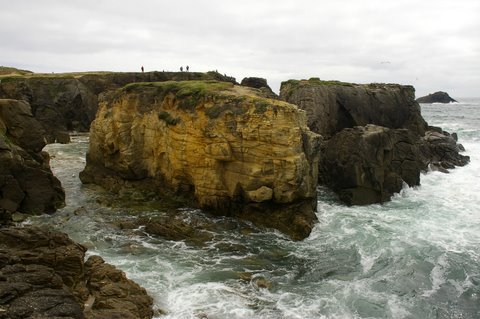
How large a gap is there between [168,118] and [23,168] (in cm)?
800

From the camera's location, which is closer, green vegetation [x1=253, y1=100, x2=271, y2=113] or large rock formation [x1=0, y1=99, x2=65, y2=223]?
large rock formation [x1=0, y1=99, x2=65, y2=223]

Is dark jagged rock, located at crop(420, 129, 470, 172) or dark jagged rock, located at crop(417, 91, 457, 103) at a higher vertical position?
dark jagged rock, located at crop(417, 91, 457, 103)

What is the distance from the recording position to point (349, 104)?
38.6m

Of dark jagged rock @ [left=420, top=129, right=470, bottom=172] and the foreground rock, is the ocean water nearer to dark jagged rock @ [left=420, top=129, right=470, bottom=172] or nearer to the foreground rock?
the foreground rock


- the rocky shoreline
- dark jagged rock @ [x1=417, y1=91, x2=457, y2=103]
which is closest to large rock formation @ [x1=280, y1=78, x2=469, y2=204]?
the rocky shoreline

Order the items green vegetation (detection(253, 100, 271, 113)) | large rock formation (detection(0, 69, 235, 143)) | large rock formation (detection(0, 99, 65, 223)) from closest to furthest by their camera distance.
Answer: large rock formation (detection(0, 99, 65, 223)) → green vegetation (detection(253, 100, 271, 113)) → large rock formation (detection(0, 69, 235, 143))

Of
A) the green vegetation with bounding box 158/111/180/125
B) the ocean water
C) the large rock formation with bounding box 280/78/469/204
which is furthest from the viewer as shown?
the large rock formation with bounding box 280/78/469/204

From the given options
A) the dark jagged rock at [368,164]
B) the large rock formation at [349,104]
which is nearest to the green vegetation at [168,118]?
the dark jagged rock at [368,164]

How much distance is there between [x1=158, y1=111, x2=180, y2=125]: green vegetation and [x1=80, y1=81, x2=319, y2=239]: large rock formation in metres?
0.06

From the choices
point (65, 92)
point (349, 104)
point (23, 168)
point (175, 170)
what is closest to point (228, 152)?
point (175, 170)

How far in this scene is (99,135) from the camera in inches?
1115

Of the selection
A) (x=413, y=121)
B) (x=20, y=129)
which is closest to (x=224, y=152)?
(x=20, y=129)

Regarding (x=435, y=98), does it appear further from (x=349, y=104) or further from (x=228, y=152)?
(x=228, y=152)

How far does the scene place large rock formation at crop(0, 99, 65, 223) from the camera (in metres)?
20.8
